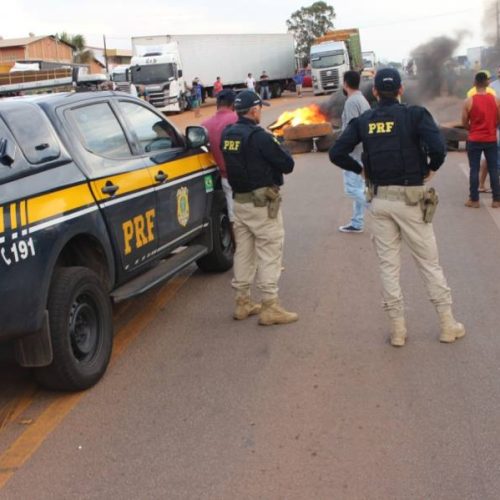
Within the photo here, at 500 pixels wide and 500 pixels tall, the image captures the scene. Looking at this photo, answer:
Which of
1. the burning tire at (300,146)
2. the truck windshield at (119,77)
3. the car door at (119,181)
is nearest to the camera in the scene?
the car door at (119,181)

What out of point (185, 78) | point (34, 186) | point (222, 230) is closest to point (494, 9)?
point (185, 78)

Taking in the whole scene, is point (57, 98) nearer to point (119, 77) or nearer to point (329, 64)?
point (119, 77)

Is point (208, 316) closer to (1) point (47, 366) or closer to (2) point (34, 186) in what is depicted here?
(1) point (47, 366)

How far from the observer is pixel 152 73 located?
117 ft

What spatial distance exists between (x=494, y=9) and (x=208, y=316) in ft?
137

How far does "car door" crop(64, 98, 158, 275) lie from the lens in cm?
470

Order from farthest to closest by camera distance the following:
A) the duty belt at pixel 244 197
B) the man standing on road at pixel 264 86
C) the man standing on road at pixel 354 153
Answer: the man standing on road at pixel 264 86
the man standing on road at pixel 354 153
the duty belt at pixel 244 197

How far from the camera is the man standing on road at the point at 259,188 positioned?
5246mm

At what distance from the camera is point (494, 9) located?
41.6m

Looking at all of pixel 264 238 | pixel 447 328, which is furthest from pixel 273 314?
pixel 447 328

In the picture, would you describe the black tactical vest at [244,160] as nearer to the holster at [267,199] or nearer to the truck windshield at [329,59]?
the holster at [267,199]

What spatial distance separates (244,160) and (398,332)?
67.6 inches

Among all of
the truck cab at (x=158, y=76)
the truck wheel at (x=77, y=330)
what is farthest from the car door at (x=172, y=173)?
the truck cab at (x=158, y=76)

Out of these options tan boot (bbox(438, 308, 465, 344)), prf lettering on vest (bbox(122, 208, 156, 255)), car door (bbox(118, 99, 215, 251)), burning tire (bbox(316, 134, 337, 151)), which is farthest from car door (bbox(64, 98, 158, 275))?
burning tire (bbox(316, 134, 337, 151))
